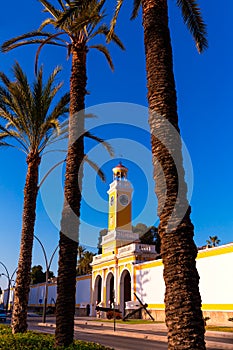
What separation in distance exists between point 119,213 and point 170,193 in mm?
38373

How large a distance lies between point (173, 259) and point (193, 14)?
7.34 meters

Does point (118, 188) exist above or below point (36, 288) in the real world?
above

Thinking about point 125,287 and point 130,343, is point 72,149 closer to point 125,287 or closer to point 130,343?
point 130,343

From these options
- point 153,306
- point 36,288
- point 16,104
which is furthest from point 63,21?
point 36,288

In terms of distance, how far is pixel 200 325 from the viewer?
17.4 ft

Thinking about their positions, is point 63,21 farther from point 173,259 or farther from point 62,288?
point 62,288

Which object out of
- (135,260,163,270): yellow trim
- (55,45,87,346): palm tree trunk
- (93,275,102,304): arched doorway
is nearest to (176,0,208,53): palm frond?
(55,45,87,346): palm tree trunk

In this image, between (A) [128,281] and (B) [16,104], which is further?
(A) [128,281]

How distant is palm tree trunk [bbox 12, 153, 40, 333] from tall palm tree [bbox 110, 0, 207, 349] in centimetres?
936

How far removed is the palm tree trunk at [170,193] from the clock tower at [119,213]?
36087mm

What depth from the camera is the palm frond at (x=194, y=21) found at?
10.1 metres

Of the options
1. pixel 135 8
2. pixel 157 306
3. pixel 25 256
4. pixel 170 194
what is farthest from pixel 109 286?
pixel 170 194

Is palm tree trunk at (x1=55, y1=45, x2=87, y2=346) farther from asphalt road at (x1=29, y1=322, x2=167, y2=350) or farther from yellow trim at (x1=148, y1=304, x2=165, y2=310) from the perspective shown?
yellow trim at (x1=148, y1=304, x2=165, y2=310)

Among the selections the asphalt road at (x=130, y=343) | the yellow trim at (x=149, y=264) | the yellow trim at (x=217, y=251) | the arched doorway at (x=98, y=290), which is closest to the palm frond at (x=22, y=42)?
the asphalt road at (x=130, y=343)
